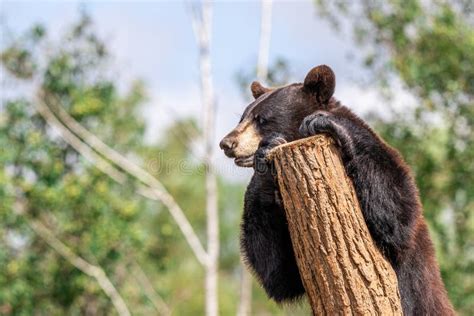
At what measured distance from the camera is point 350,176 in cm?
482

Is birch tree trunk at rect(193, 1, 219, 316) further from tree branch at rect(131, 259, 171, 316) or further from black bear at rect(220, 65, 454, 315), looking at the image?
black bear at rect(220, 65, 454, 315)

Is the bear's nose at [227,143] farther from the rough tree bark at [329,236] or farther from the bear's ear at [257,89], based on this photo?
the bear's ear at [257,89]

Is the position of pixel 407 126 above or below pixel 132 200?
below

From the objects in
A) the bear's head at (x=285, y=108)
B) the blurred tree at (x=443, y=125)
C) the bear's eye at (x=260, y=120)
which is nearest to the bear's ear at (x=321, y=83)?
the bear's head at (x=285, y=108)

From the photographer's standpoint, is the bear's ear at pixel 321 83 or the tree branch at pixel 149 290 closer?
the bear's ear at pixel 321 83

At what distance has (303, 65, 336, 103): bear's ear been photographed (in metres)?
5.42

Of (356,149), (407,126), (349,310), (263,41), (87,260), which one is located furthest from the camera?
(263,41)

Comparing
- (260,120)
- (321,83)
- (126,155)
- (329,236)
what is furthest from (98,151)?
(329,236)

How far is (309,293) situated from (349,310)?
26 cm

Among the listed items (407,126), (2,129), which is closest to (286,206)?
(407,126)

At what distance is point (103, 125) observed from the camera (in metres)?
19.4

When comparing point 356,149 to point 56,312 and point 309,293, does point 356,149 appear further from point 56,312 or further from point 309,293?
point 56,312

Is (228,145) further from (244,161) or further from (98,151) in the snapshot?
(98,151)

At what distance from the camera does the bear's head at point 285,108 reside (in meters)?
5.44
